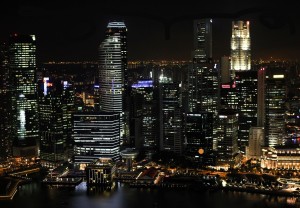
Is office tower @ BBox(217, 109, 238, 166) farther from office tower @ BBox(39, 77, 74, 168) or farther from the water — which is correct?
office tower @ BBox(39, 77, 74, 168)

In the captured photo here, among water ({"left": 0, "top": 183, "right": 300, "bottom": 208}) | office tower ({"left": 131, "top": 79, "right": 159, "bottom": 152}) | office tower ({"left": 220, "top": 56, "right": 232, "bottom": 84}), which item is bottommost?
water ({"left": 0, "top": 183, "right": 300, "bottom": 208})

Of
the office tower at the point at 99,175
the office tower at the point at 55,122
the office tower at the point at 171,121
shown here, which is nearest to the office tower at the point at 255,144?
the office tower at the point at 171,121

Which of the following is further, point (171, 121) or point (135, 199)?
point (171, 121)

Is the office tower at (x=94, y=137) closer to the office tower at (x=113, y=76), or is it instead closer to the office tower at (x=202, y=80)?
the office tower at (x=113, y=76)

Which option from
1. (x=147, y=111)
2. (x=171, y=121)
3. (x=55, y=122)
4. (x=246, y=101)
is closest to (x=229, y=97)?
(x=246, y=101)

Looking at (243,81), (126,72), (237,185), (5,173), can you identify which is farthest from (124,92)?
(237,185)

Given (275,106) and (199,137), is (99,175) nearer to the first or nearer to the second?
(199,137)

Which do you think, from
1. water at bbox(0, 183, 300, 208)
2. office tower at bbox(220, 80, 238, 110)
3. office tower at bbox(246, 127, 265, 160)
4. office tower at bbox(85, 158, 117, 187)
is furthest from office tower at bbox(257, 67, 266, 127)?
office tower at bbox(85, 158, 117, 187)
